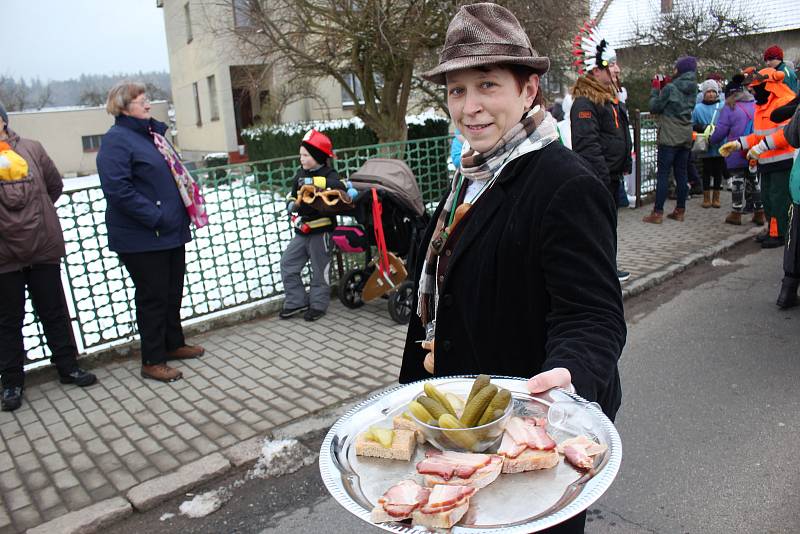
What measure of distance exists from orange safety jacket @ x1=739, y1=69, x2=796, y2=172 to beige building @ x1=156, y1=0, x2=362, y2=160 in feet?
52.0

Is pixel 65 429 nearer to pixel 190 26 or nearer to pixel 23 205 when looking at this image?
pixel 23 205

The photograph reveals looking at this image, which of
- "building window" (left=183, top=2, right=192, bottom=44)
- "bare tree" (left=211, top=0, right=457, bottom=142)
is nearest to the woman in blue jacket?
"bare tree" (left=211, top=0, right=457, bottom=142)

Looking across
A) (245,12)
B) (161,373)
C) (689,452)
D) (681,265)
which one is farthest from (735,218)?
(245,12)

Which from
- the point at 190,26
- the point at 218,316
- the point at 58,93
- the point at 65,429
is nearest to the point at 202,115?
the point at 190,26

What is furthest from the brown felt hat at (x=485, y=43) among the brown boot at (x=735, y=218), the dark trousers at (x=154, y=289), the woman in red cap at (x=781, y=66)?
the brown boot at (x=735, y=218)

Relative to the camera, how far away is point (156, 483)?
375 cm

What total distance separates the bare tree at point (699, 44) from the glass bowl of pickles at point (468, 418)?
23.5 m

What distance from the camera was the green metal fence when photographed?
5.60m

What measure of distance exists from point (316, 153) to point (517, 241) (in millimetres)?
4822

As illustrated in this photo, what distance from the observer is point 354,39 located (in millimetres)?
11273

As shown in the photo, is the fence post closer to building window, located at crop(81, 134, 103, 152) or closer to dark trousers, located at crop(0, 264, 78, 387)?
→ dark trousers, located at crop(0, 264, 78, 387)

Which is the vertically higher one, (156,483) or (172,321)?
(172,321)

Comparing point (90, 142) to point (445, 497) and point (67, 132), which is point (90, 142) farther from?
point (445, 497)

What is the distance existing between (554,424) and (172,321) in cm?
467
